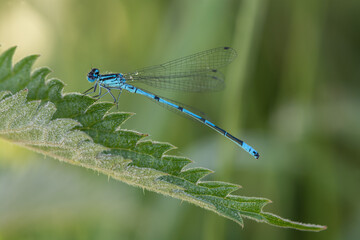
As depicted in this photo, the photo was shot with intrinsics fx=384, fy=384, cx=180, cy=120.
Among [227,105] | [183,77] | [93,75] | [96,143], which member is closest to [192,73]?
[183,77]

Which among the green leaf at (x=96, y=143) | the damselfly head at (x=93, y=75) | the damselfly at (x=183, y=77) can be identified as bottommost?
the green leaf at (x=96, y=143)

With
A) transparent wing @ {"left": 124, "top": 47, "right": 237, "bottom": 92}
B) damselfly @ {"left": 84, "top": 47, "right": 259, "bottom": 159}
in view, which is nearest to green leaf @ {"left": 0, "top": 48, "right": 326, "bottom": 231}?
damselfly @ {"left": 84, "top": 47, "right": 259, "bottom": 159}

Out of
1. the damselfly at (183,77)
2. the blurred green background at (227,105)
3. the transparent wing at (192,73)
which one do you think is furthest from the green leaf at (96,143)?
the transparent wing at (192,73)

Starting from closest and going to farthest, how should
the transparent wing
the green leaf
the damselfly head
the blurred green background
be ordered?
the green leaf, the blurred green background, the damselfly head, the transparent wing

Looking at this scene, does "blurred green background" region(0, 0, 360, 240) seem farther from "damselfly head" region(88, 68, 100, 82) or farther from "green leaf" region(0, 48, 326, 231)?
"green leaf" region(0, 48, 326, 231)

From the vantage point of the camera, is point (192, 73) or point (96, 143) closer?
point (96, 143)

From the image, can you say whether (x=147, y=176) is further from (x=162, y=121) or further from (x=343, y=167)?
(x=343, y=167)

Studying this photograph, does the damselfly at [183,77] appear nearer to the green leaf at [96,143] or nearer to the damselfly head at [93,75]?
the damselfly head at [93,75]

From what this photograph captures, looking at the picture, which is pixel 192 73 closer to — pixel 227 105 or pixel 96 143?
pixel 227 105
